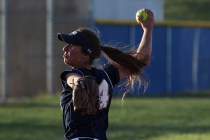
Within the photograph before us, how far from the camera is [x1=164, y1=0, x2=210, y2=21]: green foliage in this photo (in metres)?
43.1

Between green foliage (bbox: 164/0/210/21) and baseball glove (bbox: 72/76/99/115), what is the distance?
37179 mm

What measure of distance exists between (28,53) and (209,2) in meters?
21.5

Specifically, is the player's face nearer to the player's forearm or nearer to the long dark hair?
the long dark hair

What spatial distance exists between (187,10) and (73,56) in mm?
38917

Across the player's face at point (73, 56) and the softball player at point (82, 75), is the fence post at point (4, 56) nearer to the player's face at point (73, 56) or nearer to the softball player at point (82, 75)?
the softball player at point (82, 75)

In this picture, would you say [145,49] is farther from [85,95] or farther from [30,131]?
[30,131]

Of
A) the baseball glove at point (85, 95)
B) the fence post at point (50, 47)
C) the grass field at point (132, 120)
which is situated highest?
the baseball glove at point (85, 95)

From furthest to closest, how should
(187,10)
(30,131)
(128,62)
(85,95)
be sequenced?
(187,10) < (30,131) < (128,62) < (85,95)

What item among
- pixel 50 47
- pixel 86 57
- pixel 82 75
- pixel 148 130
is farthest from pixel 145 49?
pixel 50 47

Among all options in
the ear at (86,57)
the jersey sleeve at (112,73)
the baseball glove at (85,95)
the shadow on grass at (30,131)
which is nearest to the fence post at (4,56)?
the shadow on grass at (30,131)

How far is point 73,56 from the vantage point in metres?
6.02

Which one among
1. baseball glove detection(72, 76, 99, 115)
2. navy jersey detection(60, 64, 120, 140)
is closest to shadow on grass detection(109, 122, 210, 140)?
navy jersey detection(60, 64, 120, 140)

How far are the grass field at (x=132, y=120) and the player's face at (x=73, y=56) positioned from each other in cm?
780

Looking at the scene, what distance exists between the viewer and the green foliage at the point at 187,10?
43062 mm
